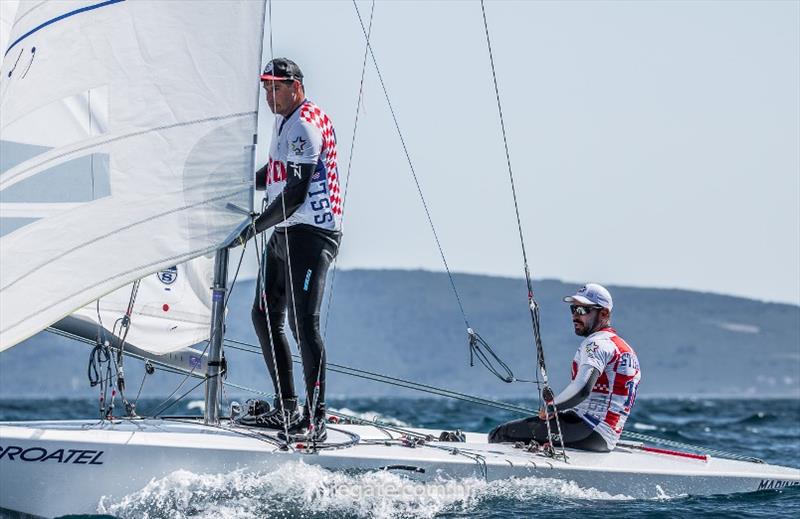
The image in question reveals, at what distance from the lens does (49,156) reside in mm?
7273

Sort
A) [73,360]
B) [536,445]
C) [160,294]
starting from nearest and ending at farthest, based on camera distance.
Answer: [536,445] → [160,294] → [73,360]

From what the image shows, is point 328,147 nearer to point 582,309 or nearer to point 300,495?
point 300,495

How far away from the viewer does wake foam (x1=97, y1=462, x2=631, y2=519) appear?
23.2 ft

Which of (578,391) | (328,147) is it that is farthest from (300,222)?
(578,391)

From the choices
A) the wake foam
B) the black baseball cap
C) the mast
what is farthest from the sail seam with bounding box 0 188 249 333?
the wake foam

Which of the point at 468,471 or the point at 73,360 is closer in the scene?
the point at 468,471

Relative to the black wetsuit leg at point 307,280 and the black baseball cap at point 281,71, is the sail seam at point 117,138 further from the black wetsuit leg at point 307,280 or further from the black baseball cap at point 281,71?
the black wetsuit leg at point 307,280

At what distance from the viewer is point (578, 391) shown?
862 cm

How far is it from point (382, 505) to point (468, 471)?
0.62 m

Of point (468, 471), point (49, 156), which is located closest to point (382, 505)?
point (468, 471)

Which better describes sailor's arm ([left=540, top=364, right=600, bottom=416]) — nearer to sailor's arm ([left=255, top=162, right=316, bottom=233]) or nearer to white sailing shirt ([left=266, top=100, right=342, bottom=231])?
white sailing shirt ([left=266, top=100, right=342, bottom=231])

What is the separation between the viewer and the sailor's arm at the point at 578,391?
8609mm

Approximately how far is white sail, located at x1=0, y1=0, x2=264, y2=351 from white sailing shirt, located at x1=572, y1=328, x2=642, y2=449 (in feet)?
8.27

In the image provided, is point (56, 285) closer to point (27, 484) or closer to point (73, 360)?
point (27, 484)
